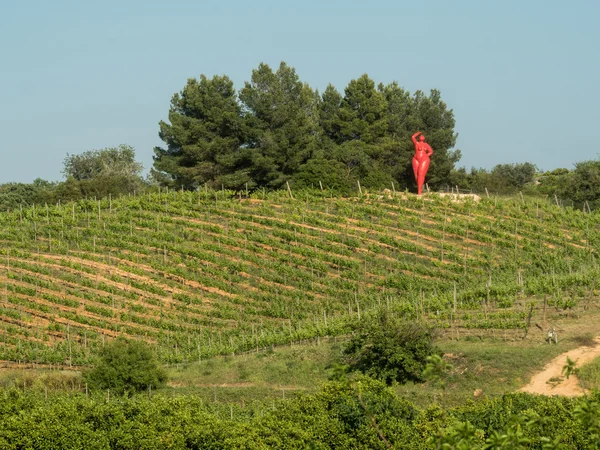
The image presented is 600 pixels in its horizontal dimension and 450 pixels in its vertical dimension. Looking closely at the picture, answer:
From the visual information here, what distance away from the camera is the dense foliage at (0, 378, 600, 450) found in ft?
59.3

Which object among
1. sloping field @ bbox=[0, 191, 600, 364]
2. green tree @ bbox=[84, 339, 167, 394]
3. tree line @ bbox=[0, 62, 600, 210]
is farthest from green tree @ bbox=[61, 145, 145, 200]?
green tree @ bbox=[84, 339, 167, 394]

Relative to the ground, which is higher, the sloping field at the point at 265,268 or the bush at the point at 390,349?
the sloping field at the point at 265,268

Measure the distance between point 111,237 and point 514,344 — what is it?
17668 millimetres

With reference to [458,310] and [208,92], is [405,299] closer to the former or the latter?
[458,310]

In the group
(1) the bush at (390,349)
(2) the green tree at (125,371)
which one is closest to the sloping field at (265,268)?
(1) the bush at (390,349)

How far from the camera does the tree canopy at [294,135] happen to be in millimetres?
52531

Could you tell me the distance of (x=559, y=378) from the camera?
23250 millimetres

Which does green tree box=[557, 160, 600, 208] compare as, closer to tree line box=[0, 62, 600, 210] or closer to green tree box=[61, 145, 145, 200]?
tree line box=[0, 62, 600, 210]

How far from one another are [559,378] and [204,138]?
35353mm

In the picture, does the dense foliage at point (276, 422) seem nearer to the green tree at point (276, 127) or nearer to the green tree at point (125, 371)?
the green tree at point (125, 371)

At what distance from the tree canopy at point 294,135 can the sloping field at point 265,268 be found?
688 centimetres

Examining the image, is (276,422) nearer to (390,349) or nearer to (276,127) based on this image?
(390,349)

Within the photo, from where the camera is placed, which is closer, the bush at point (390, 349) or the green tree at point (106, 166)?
the bush at point (390, 349)

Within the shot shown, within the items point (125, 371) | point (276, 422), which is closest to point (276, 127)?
point (125, 371)
